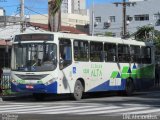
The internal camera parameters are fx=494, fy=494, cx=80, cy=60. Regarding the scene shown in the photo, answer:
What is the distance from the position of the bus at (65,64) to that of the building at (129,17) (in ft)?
225

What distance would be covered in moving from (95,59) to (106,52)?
1.13 meters

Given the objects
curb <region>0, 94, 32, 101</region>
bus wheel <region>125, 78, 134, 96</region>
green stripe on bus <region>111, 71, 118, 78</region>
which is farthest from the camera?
bus wheel <region>125, 78, 134, 96</region>

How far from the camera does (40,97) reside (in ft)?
80.8

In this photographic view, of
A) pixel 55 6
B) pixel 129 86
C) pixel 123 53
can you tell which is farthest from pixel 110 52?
pixel 55 6

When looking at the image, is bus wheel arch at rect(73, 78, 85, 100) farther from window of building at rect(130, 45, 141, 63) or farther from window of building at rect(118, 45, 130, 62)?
window of building at rect(130, 45, 141, 63)

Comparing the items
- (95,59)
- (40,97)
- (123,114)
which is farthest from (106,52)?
(123,114)

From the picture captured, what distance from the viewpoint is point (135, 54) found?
2923 cm

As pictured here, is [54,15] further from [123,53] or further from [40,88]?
[40,88]

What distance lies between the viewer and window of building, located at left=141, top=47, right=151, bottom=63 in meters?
30.3

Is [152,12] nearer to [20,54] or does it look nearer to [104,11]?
[104,11]

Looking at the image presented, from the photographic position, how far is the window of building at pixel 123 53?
27484 millimetres

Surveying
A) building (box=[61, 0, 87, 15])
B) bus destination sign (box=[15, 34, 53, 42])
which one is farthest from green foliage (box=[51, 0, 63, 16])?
building (box=[61, 0, 87, 15])

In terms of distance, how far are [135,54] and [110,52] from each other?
10.6 feet

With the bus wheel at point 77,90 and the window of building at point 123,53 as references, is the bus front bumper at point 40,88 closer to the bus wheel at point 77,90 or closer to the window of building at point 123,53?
the bus wheel at point 77,90
